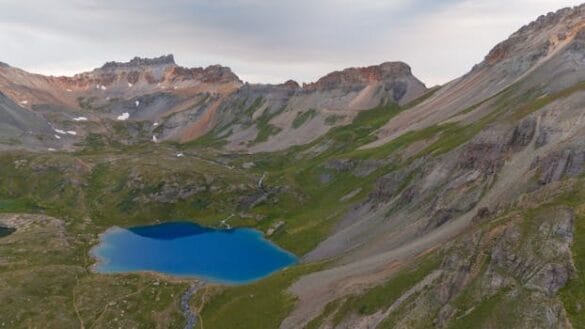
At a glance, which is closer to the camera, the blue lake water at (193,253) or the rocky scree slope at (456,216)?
the rocky scree slope at (456,216)

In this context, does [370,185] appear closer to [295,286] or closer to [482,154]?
[482,154]

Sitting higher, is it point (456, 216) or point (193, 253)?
point (193, 253)

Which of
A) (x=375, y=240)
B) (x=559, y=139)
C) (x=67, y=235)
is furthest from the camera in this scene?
(x=67, y=235)

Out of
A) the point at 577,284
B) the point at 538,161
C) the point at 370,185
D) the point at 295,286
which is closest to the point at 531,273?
the point at 577,284

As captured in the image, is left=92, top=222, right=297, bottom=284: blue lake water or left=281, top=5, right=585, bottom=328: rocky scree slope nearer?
left=281, top=5, right=585, bottom=328: rocky scree slope

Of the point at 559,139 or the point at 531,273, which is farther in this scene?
the point at 559,139

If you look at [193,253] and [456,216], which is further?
[193,253]

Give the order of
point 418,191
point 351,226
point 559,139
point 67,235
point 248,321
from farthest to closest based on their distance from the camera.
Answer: point 67,235 < point 351,226 < point 418,191 < point 559,139 < point 248,321

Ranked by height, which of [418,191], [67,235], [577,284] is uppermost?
[67,235]
